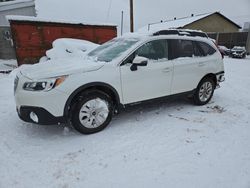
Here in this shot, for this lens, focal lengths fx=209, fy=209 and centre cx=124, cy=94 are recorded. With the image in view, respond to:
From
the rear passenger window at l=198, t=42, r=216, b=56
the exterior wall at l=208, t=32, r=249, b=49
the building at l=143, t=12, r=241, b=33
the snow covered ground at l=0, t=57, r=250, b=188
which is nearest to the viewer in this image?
the snow covered ground at l=0, t=57, r=250, b=188

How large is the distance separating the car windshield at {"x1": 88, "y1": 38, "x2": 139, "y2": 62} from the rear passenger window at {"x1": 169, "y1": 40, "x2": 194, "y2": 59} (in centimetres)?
82

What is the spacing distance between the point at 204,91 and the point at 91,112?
2.98 metres

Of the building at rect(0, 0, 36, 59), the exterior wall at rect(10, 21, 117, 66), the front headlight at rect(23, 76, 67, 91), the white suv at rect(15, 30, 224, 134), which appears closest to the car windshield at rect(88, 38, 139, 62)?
the white suv at rect(15, 30, 224, 134)

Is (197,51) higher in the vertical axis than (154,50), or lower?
lower

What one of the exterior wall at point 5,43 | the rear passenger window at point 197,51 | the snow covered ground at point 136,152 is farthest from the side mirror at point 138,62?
the exterior wall at point 5,43

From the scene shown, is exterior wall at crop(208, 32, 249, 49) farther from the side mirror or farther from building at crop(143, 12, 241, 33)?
the side mirror

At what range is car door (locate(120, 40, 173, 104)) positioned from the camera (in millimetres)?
3802

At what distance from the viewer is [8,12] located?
55.1ft

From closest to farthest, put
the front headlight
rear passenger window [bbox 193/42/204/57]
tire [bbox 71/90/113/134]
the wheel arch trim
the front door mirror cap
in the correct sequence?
the front headlight, the wheel arch trim, tire [bbox 71/90/113/134], the front door mirror cap, rear passenger window [bbox 193/42/204/57]

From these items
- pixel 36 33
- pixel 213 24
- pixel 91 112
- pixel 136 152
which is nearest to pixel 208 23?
pixel 213 24

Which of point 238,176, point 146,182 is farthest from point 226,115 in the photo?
point 146,182

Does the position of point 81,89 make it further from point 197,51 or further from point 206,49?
point 206,49

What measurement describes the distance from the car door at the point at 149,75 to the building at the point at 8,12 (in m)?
12.2

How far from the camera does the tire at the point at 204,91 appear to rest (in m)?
5.01
